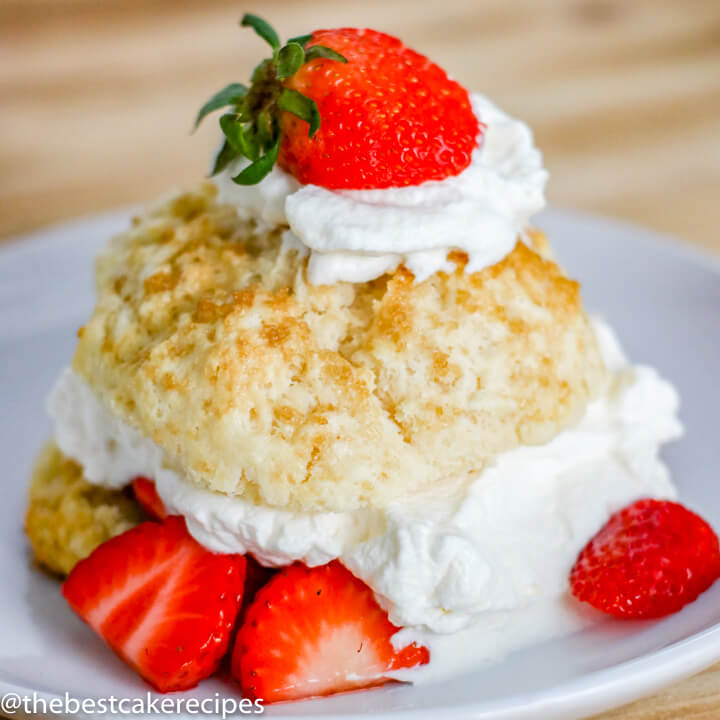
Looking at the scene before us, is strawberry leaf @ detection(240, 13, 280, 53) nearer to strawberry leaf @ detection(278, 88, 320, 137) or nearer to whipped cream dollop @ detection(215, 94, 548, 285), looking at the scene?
strawberry leaf @ detection(278, 88, 320, 137)

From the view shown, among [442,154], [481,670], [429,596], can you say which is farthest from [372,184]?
[481,670]

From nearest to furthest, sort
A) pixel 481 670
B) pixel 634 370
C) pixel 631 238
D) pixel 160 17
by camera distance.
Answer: pixel 481 670 < pixel 634 370 < pixel 631 238 < pixel 160 17

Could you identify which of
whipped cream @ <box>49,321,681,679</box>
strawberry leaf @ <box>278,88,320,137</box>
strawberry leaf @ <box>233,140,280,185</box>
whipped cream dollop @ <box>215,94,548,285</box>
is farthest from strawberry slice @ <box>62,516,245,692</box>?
strawberry leaf @ <box>278,88,320,137</box>

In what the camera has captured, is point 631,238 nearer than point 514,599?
No

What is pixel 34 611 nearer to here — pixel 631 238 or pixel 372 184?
pixel 372 184

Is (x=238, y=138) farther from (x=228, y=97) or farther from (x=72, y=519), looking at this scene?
(x=72, y=519)

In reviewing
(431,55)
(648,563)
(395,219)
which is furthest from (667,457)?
(431,55)
